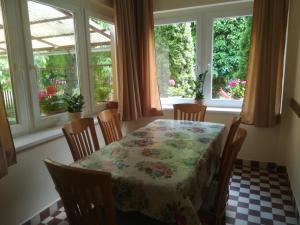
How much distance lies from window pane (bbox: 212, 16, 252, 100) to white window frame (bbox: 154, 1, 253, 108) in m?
0.06

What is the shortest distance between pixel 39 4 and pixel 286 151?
2913 mm

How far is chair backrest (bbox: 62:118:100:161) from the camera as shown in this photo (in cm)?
157

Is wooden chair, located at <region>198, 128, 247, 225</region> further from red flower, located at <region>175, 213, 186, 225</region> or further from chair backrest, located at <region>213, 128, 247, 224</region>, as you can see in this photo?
red flower, located at <region>175, 213, 186, 225</region>

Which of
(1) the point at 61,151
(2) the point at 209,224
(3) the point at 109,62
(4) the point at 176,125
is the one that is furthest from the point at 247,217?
(3) the point at 109,62

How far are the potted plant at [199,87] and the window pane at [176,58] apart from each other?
160 mm

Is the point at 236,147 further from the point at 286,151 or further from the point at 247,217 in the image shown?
the point at 286,151

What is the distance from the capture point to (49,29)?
222 centimetres

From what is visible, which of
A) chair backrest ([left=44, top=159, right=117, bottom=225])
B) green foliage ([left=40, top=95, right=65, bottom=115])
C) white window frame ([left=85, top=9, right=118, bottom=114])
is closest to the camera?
chair backrest ([left=44, top=159, right=117, bottom=225])

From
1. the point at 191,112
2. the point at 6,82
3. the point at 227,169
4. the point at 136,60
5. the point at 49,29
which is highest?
the point at 49,29

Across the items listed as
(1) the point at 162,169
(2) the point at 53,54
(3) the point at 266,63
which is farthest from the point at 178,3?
(1) the point at 162,169

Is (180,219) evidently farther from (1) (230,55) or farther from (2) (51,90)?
(1) (230,55)

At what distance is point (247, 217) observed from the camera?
6.17 ft

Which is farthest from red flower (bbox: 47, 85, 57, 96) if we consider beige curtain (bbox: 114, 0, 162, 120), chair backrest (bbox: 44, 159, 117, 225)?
chair backrest (bbox: 44, 159, 117, 225)

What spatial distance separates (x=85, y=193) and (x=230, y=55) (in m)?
2.54
